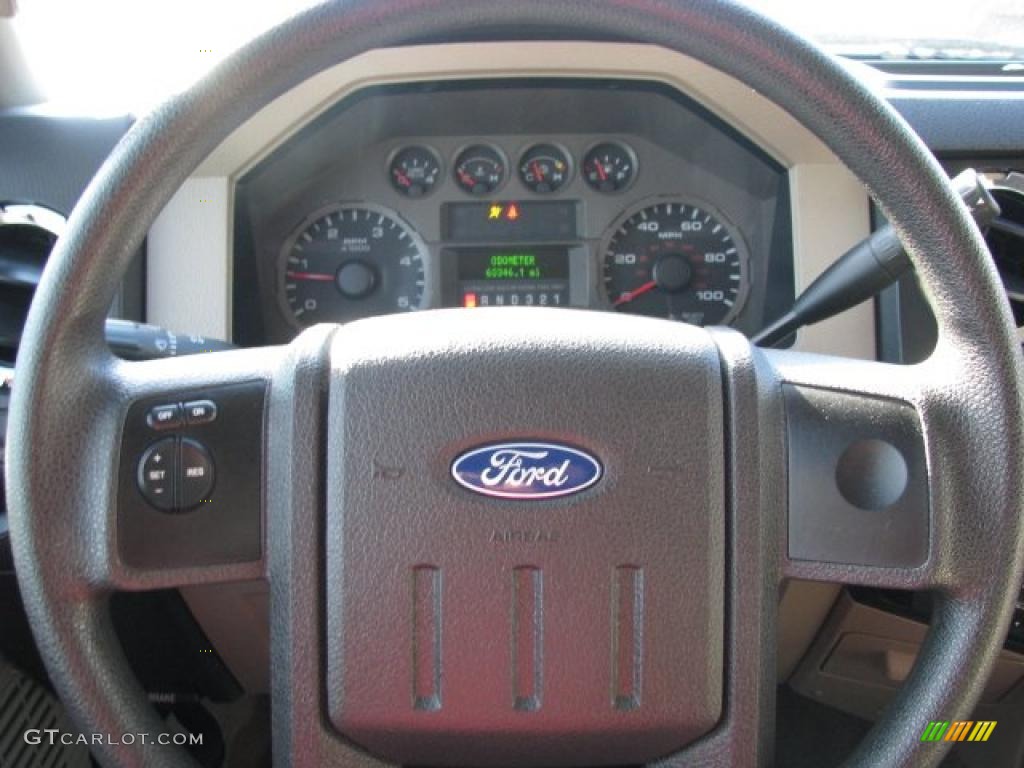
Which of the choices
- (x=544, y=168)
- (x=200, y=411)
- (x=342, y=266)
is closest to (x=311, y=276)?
(x=342, y=266)

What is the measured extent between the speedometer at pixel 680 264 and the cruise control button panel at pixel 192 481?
92 cm

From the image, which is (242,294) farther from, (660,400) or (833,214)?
(660,400)

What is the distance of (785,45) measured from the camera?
0.89 meters

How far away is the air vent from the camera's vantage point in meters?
1.50

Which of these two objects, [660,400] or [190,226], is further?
[190,226]

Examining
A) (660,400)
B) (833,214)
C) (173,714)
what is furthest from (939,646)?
(173,714)

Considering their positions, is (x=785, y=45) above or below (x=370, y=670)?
above

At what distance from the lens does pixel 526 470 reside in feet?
2.90

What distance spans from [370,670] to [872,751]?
0.37 m

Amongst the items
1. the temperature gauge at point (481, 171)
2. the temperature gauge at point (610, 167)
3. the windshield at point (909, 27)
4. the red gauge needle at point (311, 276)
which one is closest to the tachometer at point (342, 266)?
the red gauge needle at point (311, 276)

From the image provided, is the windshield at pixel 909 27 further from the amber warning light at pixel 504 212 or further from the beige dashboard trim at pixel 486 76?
the amber warning light at pixel 504 212

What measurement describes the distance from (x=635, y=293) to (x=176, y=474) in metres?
0.98

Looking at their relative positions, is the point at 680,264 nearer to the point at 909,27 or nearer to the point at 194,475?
the point at 909,27

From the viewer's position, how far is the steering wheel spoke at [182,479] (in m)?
0.90
